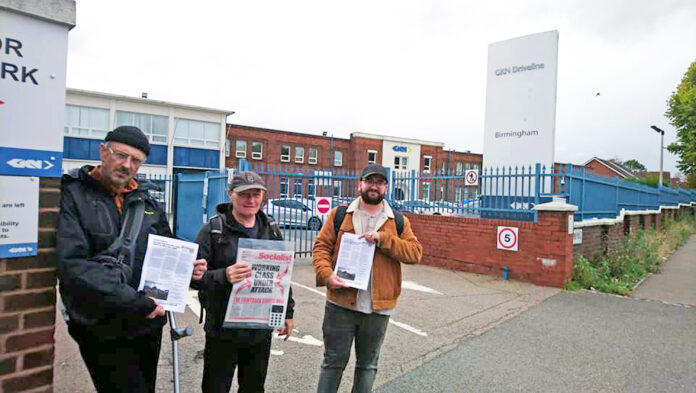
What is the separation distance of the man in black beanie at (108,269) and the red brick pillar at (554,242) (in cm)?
703

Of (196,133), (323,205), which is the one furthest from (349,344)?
(196,133)

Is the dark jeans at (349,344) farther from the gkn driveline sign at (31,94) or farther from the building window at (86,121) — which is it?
the building window at (86,121)

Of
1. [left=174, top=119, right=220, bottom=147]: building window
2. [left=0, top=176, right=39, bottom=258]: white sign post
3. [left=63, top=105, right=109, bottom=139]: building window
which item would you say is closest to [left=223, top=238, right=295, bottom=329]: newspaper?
[left=0, top=176, right=39, bottom=258]: white sign post

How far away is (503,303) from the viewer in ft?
21.2

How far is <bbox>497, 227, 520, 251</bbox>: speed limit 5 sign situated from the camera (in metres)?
7.94

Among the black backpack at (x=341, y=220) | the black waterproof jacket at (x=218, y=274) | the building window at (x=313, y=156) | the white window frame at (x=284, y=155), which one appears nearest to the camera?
the black waterproof jacket at (x=218, y=274)

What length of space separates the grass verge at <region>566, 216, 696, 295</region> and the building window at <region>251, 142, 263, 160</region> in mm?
29244

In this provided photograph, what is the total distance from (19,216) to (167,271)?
0.66 meters

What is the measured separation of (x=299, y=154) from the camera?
38.6 meters

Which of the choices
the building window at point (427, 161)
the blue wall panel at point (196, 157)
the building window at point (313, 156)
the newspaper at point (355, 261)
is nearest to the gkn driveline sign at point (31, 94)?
the newspaper at point (355, 261)

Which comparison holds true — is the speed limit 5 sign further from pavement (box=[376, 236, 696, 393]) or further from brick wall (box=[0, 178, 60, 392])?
brick wall (box=[0, 178, 60, 392])

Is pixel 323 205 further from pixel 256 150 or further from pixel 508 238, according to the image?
pixel 256 150

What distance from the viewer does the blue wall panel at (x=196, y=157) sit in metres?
31.1

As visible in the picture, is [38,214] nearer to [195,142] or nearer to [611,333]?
[611,333]
